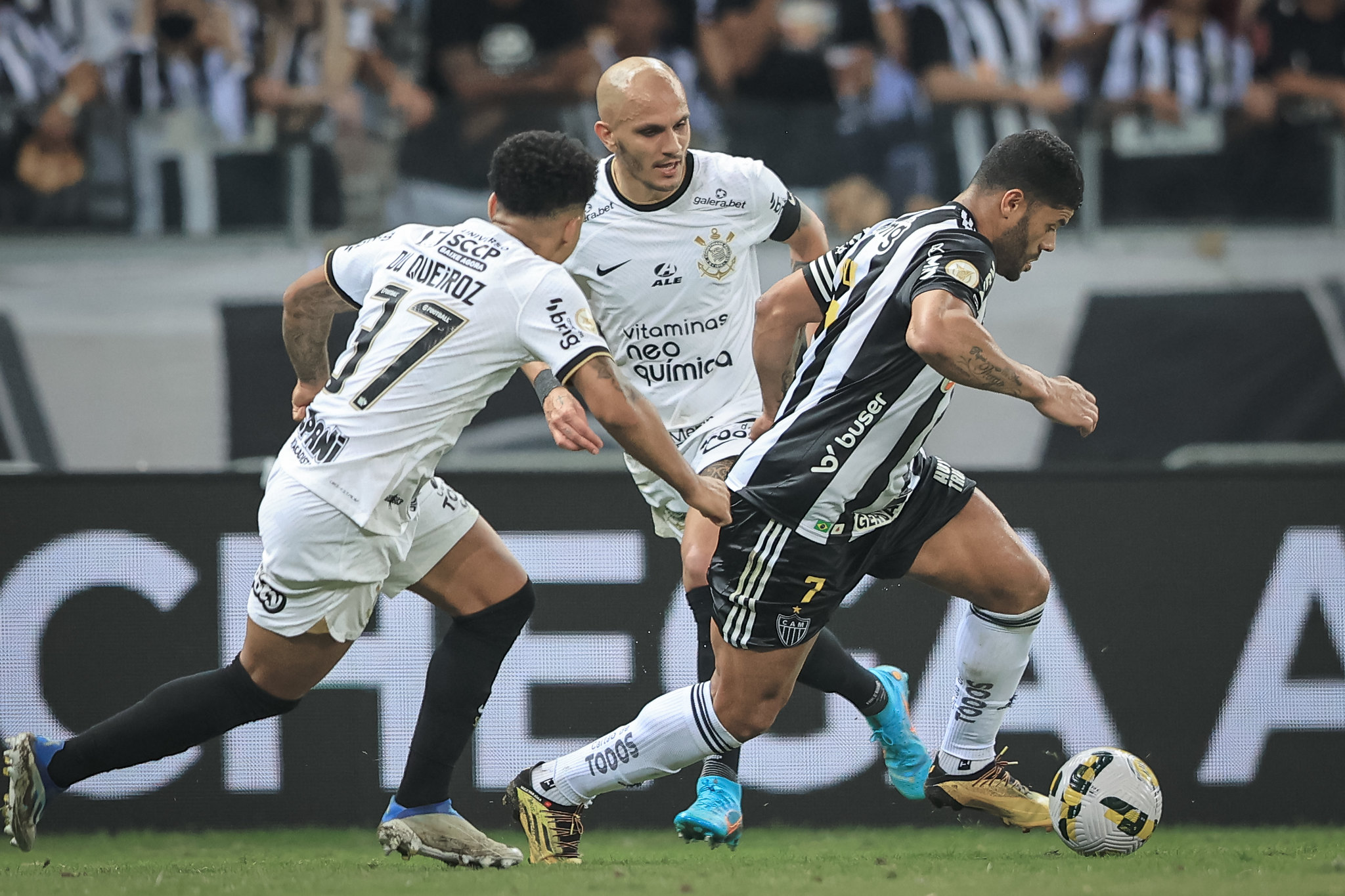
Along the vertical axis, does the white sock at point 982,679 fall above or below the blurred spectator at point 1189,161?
below

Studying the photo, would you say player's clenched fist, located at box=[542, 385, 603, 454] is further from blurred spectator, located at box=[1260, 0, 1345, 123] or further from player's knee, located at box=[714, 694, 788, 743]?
blurred spectator, located at box=[1260, 0, 1345, 123]

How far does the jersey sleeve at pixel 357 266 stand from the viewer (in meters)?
4.27

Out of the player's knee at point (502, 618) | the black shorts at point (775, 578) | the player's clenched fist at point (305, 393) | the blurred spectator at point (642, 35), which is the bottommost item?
the player's knee at point (502, 618)

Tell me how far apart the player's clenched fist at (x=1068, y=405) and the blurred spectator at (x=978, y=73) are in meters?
3.77

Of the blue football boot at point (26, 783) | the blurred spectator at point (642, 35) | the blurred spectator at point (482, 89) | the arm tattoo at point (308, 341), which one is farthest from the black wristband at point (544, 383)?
the blurred spectator at point (642, 35)

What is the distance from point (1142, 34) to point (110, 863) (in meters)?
6.78

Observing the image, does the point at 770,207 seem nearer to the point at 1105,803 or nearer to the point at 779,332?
the point at 779,332

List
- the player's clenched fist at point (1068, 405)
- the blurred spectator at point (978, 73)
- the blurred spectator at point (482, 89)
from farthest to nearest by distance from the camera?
the blurred spectator at point (978, 73) < the blurred spectator at point (482, 89) < the player's clenched fist at point (1068, 405)

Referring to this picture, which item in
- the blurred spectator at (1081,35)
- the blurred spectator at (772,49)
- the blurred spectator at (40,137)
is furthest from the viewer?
the blurred spectator at (1081,35)

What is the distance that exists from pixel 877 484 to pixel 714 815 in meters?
1.17

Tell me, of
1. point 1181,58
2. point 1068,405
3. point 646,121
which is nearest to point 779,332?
point 646,121

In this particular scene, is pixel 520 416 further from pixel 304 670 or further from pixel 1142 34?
pixel 1142 34

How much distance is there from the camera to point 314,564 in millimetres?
4008

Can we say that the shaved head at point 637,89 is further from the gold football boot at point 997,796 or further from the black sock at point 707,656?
the gold football boot at point 997,796
